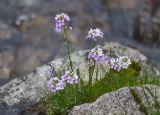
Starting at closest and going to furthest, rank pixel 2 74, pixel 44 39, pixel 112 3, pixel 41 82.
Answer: pixel 41 82
pixel 2 74
pixel 44 39
pixel 112 3

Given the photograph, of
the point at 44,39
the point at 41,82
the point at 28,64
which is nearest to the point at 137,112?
the point at 41,82

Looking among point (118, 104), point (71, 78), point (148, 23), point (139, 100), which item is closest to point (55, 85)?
point (71, 78)

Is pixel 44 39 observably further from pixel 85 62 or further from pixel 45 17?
pixel 85 62

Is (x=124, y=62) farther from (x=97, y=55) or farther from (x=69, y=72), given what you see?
(x=69, y=72)

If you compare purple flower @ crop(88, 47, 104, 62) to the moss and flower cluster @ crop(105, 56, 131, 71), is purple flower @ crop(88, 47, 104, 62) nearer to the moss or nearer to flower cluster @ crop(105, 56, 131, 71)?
flower cluster @ crop(105, 56, 131, 71)

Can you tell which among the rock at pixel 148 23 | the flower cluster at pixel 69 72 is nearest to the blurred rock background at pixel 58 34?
the rock at pixel 148 23

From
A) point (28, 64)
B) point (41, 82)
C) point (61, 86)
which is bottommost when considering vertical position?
point (28, 64)
